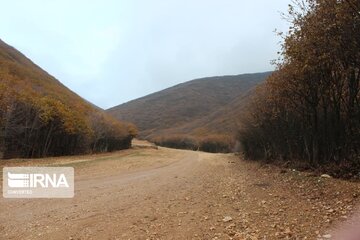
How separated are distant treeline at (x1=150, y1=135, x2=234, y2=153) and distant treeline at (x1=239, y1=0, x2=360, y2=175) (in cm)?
8681

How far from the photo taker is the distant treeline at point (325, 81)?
1133 cm

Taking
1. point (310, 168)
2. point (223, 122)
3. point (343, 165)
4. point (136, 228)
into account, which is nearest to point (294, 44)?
point (343, 165)

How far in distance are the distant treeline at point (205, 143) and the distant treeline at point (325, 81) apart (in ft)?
285

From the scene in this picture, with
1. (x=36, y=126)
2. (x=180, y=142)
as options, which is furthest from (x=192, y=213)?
(x=180, y=142)

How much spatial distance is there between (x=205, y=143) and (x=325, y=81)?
359ft

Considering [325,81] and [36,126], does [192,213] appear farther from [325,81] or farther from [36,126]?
[36,126]

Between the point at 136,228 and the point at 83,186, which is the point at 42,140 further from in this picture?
the point at 136,228

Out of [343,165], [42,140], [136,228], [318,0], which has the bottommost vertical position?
[136,228]

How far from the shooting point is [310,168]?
17.6 meters

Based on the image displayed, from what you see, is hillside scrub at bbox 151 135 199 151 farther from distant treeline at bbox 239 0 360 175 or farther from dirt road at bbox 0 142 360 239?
dirt road at bbox 0 142 360 239

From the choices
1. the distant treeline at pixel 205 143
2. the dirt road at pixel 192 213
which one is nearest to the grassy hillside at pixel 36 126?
the dirt road at pixel 192 213

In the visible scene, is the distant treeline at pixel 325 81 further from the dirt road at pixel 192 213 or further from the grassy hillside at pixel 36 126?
the grassy hillside at pixel 36 126

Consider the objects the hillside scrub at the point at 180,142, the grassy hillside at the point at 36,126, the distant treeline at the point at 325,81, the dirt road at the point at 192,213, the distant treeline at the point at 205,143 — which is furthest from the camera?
the hillside scrub at the point at 180,142

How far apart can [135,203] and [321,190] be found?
5.61m
